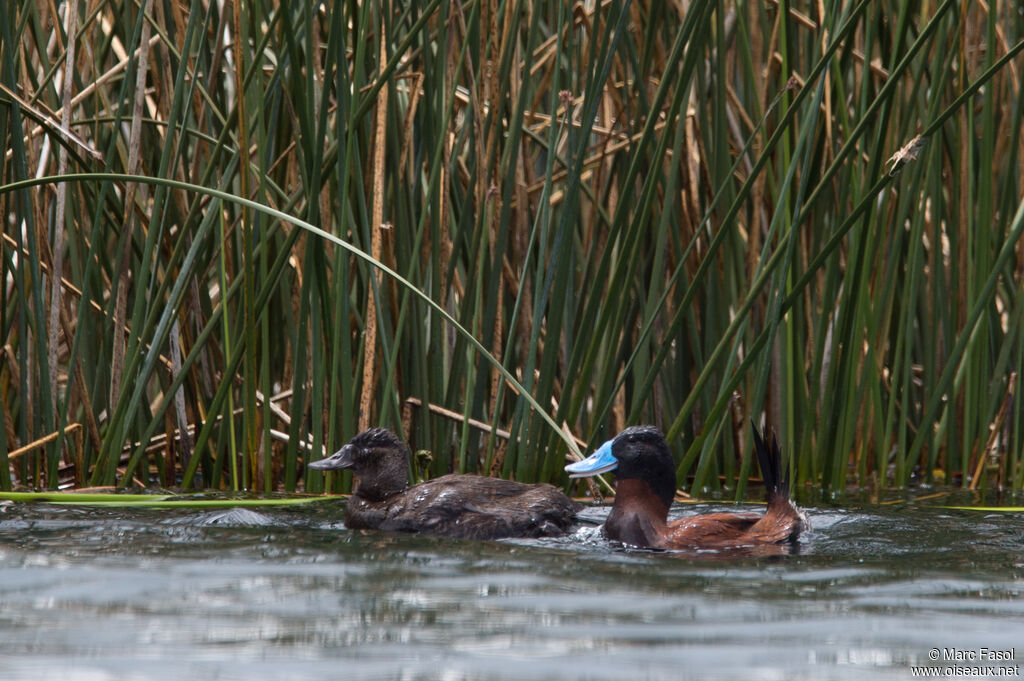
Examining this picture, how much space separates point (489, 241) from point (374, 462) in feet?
3.46

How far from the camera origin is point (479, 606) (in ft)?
9.32

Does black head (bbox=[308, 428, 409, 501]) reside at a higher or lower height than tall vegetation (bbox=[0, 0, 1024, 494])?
lower

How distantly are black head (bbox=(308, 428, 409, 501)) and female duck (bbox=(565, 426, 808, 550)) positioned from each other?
0.59 m

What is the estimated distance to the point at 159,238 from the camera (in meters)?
4.79

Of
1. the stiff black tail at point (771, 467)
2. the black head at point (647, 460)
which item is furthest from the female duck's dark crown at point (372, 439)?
the stiff black tail at point (771, 467)

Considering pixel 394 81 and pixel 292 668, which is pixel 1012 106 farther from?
pixel 292 668

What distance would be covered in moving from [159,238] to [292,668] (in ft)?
9.08

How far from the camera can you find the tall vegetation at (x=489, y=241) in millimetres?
4516

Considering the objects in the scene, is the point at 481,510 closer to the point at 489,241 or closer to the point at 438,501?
the point at 438,501

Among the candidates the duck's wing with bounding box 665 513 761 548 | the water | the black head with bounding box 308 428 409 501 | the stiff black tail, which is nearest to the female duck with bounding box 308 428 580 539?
the black head with bounding box 308 428 409 501

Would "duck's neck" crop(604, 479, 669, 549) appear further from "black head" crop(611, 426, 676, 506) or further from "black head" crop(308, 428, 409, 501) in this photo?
"black head" crop(308, 428, 409, 501)

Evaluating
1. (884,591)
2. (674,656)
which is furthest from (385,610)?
(884,591)

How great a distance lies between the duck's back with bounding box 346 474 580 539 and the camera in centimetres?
416

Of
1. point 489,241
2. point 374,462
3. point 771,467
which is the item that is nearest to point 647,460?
point 771,467
